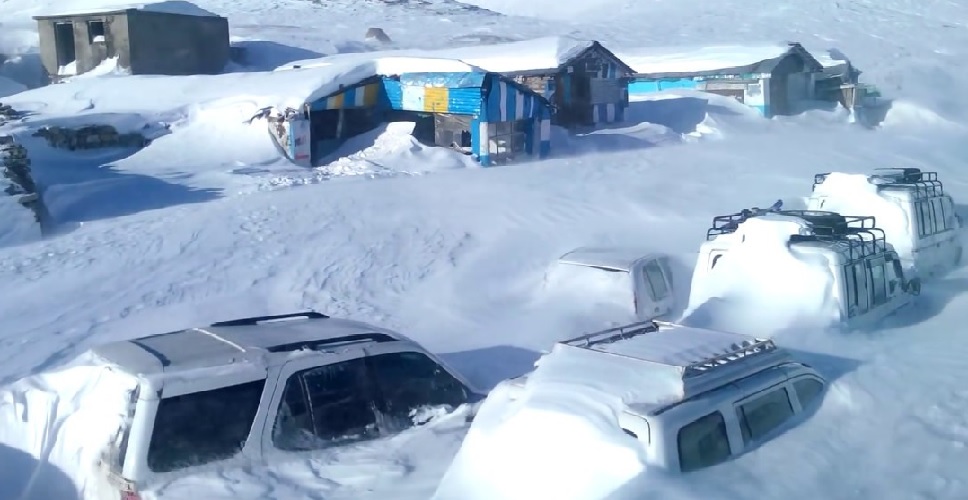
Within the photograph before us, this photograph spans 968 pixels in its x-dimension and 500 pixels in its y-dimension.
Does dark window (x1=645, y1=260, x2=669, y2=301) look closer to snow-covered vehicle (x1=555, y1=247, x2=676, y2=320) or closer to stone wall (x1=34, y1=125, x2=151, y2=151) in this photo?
snow-covered vehicle (x1=555, y1=247, x2=676, y2=320)

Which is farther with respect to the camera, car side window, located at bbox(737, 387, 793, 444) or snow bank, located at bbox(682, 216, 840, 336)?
snow bank, located at bbox(682, 216, 840, 336)

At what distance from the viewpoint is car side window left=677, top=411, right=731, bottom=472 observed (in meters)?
4.93

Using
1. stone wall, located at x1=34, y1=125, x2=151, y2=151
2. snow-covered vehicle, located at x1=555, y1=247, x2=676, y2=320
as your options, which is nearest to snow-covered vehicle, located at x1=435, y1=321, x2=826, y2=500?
snow-covered vehicle, located at x1=555, y1=247, x2=676, y2=320

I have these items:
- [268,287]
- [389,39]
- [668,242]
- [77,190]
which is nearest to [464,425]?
[268,287]

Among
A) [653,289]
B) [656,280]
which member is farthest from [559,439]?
[656,280]

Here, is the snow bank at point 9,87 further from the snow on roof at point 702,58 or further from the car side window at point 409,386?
the car side window at point 409,386

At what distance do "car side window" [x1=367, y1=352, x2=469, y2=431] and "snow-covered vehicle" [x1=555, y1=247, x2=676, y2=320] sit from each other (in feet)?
13.2

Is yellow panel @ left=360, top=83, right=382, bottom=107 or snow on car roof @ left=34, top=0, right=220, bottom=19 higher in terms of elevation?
snow on car roof @ left=34, top=0, right=220, bottom=19

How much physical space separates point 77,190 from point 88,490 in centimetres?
1367

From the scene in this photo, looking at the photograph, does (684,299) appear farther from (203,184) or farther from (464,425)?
(203,184)

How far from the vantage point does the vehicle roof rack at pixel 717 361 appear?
5.35 meters

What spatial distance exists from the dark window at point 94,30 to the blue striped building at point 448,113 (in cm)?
1520

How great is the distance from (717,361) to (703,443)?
29.3 inches

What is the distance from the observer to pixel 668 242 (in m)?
14.5
